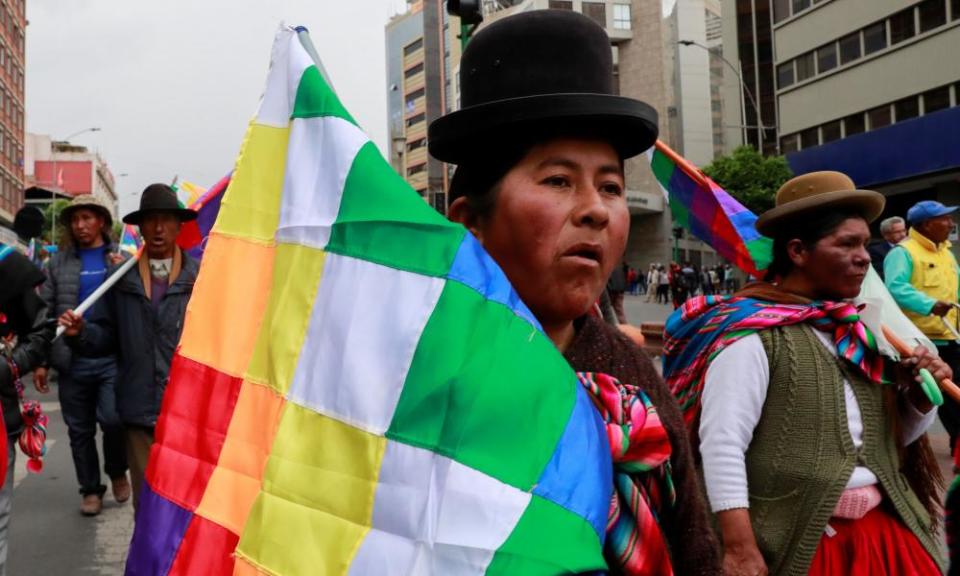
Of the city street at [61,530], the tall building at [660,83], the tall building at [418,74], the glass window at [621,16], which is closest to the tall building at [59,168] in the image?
the tall building at [418,74]

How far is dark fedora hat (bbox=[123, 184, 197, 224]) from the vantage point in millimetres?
4531

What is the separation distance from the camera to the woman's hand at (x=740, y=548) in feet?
7.89

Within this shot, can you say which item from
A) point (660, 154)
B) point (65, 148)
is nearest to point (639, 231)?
point (660, 154)

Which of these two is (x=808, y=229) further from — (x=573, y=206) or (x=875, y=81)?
(x=875, y=81)

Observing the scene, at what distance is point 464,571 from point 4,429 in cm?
299

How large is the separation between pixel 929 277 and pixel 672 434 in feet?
20.6

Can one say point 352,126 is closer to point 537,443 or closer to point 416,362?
point 416,362

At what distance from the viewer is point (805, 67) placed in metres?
33.4

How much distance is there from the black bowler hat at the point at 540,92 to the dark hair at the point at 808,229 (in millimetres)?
1456

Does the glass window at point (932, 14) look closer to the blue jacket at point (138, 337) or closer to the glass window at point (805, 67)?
the glass window at point (805, 67)

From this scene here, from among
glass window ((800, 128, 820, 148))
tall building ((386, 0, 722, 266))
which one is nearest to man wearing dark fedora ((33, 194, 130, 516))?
glass window ((800, 128, 820, 148))

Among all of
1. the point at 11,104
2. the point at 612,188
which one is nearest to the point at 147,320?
the point at 612,188

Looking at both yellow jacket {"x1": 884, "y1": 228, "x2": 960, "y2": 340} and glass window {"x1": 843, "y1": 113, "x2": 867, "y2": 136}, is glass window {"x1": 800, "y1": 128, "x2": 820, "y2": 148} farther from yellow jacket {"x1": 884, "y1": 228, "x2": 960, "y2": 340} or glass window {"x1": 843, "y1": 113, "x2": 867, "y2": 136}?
yellow jacket {"x1": 884, "y1": 228, "x2": 960, "y2": 340}

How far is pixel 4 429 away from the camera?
340cm
